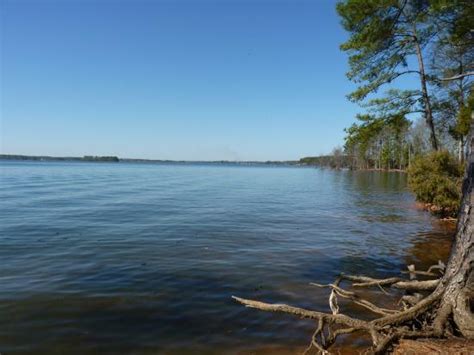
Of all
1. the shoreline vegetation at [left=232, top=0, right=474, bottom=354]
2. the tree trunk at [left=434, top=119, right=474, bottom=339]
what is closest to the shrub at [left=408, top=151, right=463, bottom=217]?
the shoreline vegetation at [left=232, top=0, right=474, bottom=354]

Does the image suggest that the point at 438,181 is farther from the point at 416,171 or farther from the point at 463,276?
the point at 463,276

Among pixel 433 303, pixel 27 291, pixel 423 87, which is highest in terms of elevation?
pixel 423 87

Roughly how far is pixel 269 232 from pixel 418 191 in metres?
9.71

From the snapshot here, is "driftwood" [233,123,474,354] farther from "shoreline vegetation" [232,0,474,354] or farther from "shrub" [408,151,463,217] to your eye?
"shrub" [408,151,463,217]

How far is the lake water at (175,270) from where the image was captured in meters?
Result: 5.87

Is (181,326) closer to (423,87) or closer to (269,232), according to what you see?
(269,232)

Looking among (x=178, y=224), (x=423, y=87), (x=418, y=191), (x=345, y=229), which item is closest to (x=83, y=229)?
(x=178, y=224)

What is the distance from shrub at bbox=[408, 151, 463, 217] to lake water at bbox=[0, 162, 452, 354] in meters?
1.09

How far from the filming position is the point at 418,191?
1920cm

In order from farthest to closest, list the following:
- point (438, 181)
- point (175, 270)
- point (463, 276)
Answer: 1. point (438, 181)
2. point (175, 270)
3. point (463, 276)

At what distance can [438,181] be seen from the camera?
17.7 metres

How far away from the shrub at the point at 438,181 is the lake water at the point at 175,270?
3.59ft

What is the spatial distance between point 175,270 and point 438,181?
47.6 ft

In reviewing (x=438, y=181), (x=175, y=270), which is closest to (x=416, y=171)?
(x=438, y=181)
